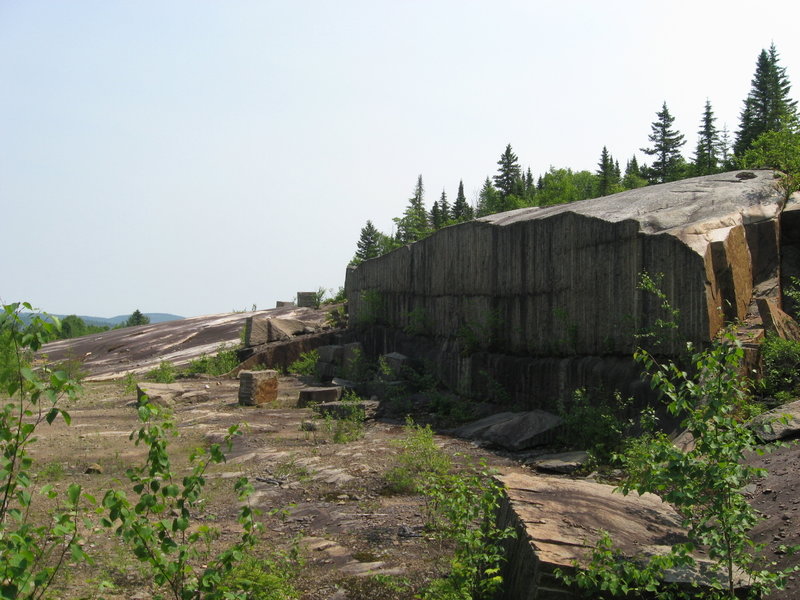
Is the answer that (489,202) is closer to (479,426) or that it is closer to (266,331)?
(266,331)

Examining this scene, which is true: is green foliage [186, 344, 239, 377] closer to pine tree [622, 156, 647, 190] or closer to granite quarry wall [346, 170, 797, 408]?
granite quarry wall [346, 170, 797, 408]

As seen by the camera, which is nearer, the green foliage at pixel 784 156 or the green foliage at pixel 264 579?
the green foliage at pixel 264 579

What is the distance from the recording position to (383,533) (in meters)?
5.16

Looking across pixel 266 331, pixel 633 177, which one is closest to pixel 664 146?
pixel 633 177

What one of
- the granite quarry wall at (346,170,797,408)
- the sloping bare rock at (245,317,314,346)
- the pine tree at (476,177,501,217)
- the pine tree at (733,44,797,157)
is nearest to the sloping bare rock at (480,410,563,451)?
the granite quarry wall at (346,170,797,408)

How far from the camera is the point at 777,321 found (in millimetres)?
6902

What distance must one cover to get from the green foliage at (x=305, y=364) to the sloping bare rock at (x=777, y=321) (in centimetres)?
1307

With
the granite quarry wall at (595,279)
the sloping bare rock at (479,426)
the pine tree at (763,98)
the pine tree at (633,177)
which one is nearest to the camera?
the granite quarry wall at (595,279)

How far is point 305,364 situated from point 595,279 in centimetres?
1185

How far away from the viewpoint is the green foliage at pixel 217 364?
19.8m

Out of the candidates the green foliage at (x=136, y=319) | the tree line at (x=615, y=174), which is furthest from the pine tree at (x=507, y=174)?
the green foliage at (x=136, y=319)

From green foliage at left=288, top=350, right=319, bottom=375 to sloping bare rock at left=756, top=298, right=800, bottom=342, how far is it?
42.9 ft

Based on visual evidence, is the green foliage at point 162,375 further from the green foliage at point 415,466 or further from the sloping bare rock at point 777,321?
the sloping bare rock at point 777,321

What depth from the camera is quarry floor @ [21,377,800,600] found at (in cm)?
421
